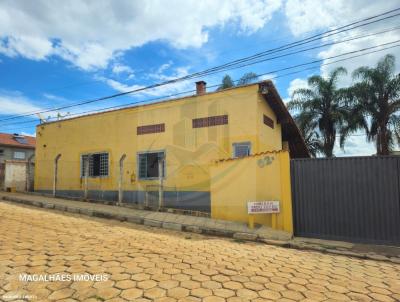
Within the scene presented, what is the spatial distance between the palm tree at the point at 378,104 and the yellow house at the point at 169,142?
754 centimetres

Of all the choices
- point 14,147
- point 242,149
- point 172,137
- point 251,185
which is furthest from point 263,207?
point 14,147

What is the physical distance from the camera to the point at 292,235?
7648 mm

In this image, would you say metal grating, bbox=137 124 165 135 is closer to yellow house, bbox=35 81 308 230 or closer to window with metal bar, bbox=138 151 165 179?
yellow house, bbox=35 81 308 230

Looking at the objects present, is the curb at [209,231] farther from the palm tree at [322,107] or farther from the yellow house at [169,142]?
the palm tree at [322,107]

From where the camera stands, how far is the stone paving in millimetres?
3855

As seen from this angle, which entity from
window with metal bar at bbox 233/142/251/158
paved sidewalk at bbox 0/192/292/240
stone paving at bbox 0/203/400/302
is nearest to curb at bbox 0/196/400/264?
paved sidewalk at bbox 0/192/292/240

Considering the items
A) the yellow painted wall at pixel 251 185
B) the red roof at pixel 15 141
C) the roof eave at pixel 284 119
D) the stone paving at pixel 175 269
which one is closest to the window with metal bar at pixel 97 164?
the yellow painted wall at pixel 251 185

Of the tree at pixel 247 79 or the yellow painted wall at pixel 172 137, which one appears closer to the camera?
the yellow painted wall at pixel 172 137

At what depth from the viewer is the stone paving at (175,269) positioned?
12.6ft

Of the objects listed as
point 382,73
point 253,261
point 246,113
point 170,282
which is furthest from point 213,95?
point 382,73

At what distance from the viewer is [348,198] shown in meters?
7.35

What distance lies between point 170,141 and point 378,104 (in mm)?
15214

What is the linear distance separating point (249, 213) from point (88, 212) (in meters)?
5.58

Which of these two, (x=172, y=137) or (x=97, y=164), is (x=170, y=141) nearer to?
(x=172, y=137)
